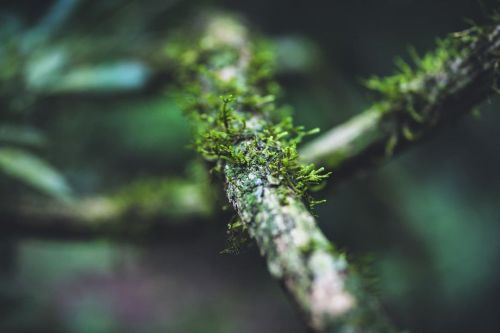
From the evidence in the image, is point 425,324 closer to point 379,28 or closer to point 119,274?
point 379,28

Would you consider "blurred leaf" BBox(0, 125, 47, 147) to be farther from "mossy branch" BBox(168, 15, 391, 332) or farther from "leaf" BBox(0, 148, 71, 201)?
"mossy branch" BBox(168, 15, 391, 332)

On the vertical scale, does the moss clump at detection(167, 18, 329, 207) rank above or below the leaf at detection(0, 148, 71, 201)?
below

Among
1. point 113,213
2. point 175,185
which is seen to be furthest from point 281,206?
point 113,213

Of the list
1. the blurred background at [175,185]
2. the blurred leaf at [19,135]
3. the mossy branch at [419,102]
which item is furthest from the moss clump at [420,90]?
the blurred leaf at [19,135]

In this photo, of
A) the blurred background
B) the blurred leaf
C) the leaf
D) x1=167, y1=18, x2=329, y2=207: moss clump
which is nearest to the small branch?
the blurred background

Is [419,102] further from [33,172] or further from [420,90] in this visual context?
[33,172]

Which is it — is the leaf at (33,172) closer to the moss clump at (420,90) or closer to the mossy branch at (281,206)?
the mossy branch at (281,206)
